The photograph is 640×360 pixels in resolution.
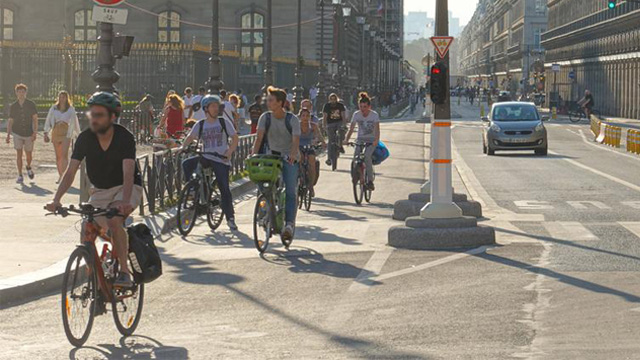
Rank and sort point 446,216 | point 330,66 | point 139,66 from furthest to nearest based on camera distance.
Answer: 1. point 330,66
2. point 139,66
3. point 446,216

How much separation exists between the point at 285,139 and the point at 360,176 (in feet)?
21.5

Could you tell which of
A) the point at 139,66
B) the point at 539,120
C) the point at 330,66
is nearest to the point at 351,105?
the point at 330,66

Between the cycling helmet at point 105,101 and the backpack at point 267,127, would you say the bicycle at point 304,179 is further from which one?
the cycling helmet at point 105,101

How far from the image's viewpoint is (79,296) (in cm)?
923

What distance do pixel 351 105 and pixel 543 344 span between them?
7346 cm

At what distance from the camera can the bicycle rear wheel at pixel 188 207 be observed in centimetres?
1700

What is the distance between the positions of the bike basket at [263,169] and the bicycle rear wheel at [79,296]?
19.4 ft

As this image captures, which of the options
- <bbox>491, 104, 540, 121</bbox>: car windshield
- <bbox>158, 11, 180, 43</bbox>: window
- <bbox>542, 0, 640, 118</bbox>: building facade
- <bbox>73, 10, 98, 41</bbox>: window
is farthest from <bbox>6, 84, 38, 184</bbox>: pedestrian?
<bbox>158, 11, 180, 43</bbox>: window

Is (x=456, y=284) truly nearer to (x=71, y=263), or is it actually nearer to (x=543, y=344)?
(x=543, y=344)

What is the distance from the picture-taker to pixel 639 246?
15.2 m

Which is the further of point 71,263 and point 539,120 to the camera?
point 539,120

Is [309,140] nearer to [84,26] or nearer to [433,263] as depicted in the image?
[433,263]

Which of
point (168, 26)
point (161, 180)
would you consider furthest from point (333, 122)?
point (168, 26)

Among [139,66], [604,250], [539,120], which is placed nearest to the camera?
[604,250]
